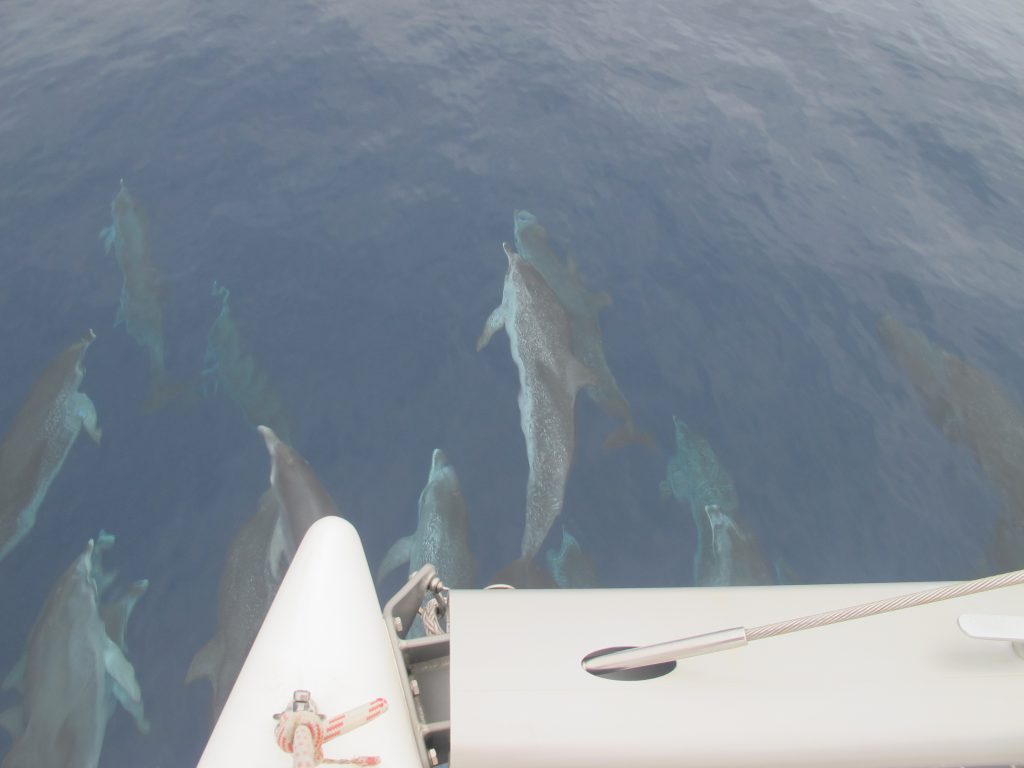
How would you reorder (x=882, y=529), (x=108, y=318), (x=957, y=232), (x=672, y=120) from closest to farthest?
(x=882, y=529), (x=108, y=318), (x=957, y=232), (x=672, y=120)

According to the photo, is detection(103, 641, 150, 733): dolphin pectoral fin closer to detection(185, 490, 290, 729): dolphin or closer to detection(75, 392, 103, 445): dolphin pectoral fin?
detection(185, 490, 290, 729): dolphin

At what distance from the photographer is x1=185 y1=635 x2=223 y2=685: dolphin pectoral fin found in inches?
224

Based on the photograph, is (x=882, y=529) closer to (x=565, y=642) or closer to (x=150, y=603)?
(x=565, y=642)

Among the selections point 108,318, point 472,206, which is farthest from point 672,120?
point 108,318

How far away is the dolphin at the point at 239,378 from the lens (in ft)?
25.3

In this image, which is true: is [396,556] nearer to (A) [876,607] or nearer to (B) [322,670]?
(B) [322,670]

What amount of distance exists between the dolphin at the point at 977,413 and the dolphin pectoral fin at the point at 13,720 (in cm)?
829

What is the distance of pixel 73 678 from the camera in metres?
5.60

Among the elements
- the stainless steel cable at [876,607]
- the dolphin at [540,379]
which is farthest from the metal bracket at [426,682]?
the dolphin at [540,379]

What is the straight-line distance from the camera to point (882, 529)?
24.7 ft

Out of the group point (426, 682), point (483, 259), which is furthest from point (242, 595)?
point (483, 259)

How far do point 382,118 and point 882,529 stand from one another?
30.1 ft

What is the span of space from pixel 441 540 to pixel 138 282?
5.08 m

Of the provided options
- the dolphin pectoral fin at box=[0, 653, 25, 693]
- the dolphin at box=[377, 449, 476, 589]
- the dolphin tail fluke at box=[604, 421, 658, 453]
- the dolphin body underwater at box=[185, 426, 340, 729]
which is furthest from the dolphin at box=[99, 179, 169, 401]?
the dolphin tail fluke at box=[604, 421, 658, 453]
